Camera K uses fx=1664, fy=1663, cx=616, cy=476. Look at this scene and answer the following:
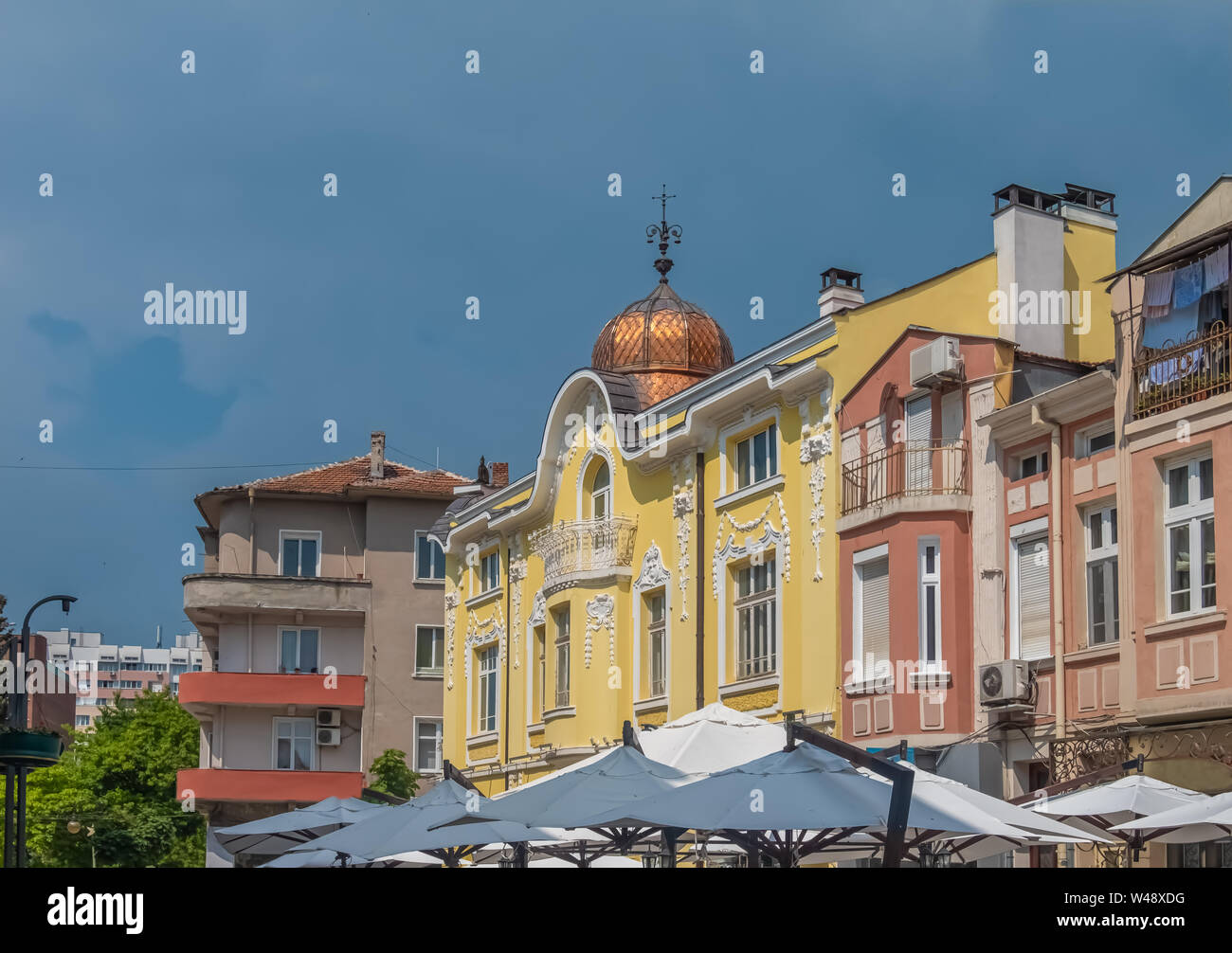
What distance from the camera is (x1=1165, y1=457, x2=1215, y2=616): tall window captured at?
60.5 feet

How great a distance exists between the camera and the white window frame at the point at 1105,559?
20.3 meters

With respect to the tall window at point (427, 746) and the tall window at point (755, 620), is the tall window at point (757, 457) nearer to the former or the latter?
the tall window at point (755, 620)

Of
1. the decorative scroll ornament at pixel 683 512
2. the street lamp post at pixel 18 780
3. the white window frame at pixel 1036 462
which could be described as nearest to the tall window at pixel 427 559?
the decorative scroll ornament at pixel 683 512

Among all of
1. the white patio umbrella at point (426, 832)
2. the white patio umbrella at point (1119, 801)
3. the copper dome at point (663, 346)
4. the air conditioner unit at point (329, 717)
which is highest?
the copper dome at point (663, 346)

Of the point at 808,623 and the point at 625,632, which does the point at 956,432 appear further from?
the point at 625,632

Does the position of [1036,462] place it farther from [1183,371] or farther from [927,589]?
[1183,371]

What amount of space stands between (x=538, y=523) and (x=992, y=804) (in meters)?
22.0

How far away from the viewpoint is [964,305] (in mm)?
25891

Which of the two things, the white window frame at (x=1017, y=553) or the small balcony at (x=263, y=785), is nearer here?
the white window frame at (x=1017, y=553)

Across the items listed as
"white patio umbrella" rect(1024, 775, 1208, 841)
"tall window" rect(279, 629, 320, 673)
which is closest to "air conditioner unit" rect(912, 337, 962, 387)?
"white patio umbrella" rect(1024, 775, 1208, 841)

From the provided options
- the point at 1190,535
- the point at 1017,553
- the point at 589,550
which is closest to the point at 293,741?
the point at 589,550

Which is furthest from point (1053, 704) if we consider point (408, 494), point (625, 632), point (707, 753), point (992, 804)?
point (408, 494)

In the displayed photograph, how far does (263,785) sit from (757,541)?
2303 centimetres

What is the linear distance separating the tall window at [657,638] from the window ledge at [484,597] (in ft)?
22.9
